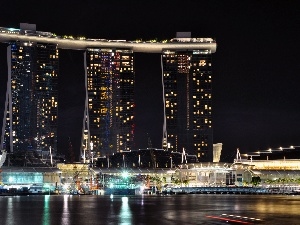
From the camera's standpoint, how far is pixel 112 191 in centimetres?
19500

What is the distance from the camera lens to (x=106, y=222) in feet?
233

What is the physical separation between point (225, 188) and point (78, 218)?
126 meters

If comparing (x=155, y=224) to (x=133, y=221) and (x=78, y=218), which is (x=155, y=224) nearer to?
(x=133, y=221)

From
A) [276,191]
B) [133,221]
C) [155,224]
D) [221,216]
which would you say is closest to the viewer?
[155,224]

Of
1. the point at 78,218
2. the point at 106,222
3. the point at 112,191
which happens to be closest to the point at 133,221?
the point at 106,222

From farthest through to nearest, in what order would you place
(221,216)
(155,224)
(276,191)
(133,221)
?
(276,191) → (221,216) → (133,221) → (155,224)

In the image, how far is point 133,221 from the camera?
71938 mm

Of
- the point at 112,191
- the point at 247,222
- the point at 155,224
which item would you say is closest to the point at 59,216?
the point at 155,224

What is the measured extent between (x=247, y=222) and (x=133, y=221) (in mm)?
12829

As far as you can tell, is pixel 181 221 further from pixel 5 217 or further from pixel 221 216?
pixel 5 217

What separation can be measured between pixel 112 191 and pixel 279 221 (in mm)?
128593

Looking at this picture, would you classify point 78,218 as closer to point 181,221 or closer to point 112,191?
point 181,221

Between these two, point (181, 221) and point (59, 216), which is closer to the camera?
point (181, 221)

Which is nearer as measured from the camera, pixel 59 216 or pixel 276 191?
pixel 59 216
